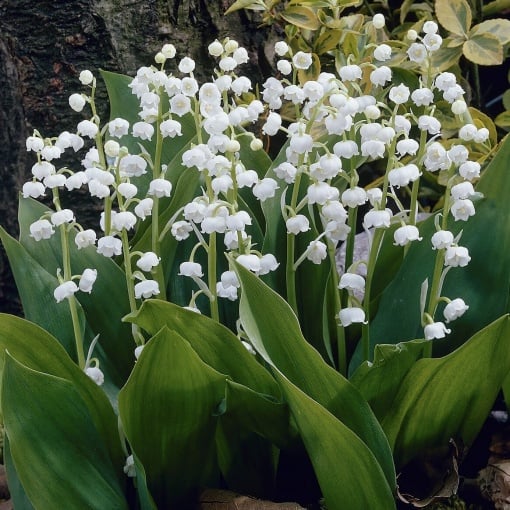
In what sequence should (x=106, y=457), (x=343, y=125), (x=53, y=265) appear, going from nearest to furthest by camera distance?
(x=343, y=125), (x=106, y=457), (x=53, y=265)

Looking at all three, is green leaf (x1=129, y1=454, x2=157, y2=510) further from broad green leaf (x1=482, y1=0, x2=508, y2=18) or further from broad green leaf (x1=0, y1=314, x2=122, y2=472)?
broad green leaf (x1=482, y1=0, x2=508, y2=18)

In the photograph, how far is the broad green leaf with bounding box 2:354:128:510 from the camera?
52.8 inches

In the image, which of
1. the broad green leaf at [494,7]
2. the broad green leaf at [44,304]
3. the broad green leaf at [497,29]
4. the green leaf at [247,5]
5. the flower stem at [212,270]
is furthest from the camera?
the broad green leaf at [494,7]

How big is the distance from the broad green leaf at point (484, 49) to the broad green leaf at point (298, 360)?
1.26 metres

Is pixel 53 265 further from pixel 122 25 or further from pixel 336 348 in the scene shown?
pixel 122 25

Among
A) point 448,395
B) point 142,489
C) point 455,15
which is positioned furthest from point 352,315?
point 455,15

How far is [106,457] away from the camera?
4.90ft

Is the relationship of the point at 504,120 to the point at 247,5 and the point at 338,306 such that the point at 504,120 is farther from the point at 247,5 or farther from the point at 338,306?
the point at 338,306

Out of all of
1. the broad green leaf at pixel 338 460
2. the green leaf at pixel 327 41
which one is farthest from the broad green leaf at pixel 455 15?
the broad green leaf at pixel 338 460

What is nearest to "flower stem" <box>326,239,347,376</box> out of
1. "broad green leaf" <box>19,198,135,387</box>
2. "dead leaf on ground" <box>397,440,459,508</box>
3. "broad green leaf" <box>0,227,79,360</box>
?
"dead leaf on ground" <box>397,440,459,508</box>

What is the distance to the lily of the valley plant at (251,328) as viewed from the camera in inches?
53.4

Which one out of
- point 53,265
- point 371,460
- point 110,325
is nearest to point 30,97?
point 53,265

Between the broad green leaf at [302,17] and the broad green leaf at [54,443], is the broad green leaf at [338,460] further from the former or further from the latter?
the broad green leaf at [302,17]

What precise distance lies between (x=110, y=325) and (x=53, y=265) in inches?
7.4
